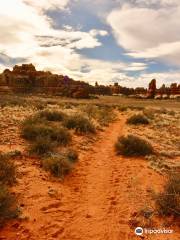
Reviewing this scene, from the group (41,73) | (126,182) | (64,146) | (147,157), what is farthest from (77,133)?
(41,73)

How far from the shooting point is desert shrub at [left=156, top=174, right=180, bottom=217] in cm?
704

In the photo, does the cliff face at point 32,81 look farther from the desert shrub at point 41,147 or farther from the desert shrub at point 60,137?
the desert shrub at point 41,147

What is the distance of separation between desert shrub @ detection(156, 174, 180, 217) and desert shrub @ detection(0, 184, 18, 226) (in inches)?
132

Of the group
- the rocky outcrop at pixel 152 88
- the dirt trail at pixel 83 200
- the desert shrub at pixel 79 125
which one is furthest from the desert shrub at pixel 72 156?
the rocky outcrop at pixel 152 88

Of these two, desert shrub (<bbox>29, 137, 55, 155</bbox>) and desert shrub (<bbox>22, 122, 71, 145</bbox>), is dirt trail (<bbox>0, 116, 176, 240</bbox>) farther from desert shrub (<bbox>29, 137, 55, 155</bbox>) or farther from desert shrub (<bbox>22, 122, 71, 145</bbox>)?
desert shrub (<bbox>22, 122, 71, 145</bbox>)

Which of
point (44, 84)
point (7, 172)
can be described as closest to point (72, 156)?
point (7, 172)

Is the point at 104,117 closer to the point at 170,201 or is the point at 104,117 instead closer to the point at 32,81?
the point at 170,201

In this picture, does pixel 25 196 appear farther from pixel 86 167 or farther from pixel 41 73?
pixel 41 73

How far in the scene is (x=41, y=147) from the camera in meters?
11.7

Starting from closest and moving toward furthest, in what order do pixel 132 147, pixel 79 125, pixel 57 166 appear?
pixel 57 166 → pixel 132 147 → pixel 79 125

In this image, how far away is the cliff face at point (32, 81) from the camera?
9981 centimetres

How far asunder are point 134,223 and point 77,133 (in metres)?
10.3

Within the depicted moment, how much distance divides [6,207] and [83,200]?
6.86ft

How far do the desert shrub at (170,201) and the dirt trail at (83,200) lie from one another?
1.82 feet
